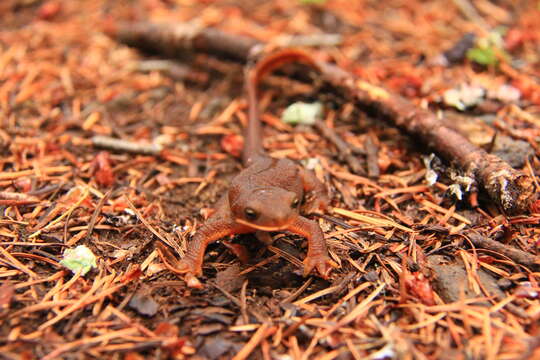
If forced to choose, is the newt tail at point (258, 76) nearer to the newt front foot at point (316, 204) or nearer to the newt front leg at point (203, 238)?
the newt front foot at point (316, 204)

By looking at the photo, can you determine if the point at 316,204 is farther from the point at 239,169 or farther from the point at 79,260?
the point at 79,260

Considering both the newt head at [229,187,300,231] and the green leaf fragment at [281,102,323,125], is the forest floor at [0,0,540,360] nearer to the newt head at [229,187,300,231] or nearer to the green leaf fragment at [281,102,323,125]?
the green leaf fragment at [281,102,323,125]

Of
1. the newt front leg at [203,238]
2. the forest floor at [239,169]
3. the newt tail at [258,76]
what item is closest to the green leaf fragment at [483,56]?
the forest floor at [239,169]

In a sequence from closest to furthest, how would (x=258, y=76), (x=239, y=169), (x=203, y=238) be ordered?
(x=203, y=238)
(x=239, y=169)
(x=258, y=76)

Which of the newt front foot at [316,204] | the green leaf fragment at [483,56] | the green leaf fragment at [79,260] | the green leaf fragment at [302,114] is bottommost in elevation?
the newt front foot at [316,204]

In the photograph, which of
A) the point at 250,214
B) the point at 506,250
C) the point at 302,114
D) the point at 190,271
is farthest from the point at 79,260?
the point at 506,250

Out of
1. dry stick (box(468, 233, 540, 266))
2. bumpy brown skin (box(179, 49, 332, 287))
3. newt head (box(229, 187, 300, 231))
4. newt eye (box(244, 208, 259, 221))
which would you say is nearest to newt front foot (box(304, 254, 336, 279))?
bumpy brown skin (box(179, 49, 332, 287))
